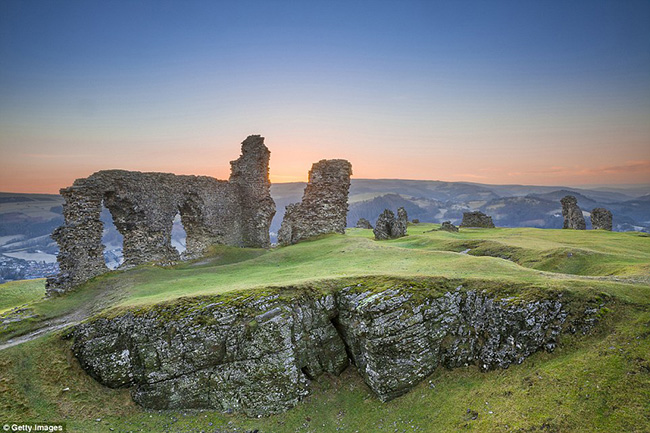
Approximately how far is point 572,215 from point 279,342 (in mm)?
66607

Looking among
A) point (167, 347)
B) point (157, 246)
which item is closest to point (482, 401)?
point (167, 347)

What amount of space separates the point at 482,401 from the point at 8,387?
1729 cm

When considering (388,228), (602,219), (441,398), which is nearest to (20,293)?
(441,398)

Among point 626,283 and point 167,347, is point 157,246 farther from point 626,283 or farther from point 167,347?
point 626,283

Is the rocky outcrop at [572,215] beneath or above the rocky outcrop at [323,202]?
beneath

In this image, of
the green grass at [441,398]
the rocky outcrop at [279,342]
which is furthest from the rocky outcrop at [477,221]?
the green grass at [441,398]

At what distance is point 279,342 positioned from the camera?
13.5 metres

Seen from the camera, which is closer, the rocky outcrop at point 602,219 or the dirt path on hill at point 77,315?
the dirt path on hill at point 77,315

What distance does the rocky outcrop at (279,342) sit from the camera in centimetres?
1287

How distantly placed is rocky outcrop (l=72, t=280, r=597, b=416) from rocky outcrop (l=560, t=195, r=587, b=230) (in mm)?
58621

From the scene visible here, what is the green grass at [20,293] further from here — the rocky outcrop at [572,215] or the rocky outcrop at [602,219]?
the rocky outcrop at [602,219]

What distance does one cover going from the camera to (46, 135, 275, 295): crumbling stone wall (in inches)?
923

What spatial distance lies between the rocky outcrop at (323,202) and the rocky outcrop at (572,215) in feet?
155

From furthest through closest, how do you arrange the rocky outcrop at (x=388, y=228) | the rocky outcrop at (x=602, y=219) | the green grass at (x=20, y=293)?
the rocky outcrop at (x=602, y=219), the rocky outcrop at (x=388, y=228), the green grass at (x=20, y=293)
